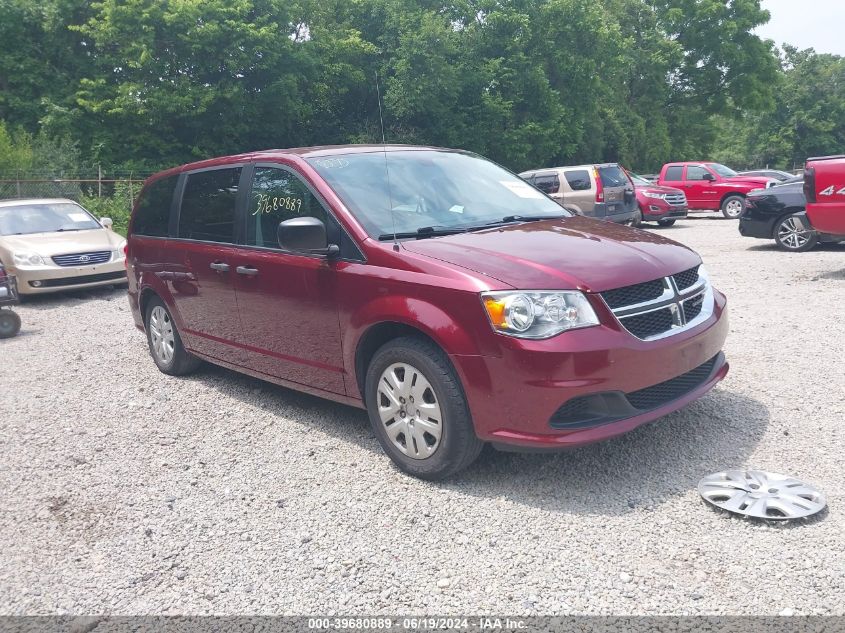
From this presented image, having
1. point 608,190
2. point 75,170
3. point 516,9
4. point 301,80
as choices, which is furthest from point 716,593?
point 516,9

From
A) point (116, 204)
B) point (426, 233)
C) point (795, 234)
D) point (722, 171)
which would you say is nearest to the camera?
point (426, 233)

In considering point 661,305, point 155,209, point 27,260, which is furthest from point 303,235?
point 27,260

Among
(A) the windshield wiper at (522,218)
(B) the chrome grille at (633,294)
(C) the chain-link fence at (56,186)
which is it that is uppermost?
(C) the chain-link fence at (56,186)

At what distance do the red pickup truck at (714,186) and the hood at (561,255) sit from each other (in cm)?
1918

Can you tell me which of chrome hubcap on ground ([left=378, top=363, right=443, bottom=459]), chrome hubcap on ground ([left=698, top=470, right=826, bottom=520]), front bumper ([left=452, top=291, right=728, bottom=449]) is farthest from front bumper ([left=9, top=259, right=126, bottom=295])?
chrome hubcap on ground ([left=698, top=470, right=826, bottom=520])

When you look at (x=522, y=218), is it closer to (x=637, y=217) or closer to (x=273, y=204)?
(x=273, y=204)

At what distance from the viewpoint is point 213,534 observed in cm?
370

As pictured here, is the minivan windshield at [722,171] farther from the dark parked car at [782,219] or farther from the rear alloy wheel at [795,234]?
the rear alloy wheel at [795,234]

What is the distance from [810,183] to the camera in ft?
30.7

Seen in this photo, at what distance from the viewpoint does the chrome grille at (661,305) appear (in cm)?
379

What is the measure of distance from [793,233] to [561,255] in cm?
1054

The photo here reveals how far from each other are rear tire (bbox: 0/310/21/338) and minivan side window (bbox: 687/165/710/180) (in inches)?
758

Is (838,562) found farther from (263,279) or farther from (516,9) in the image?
(516,9)

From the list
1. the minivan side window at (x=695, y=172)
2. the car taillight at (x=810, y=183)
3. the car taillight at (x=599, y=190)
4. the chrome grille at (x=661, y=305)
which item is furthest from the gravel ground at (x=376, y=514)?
the minivan side window at (x=695, y=172)
